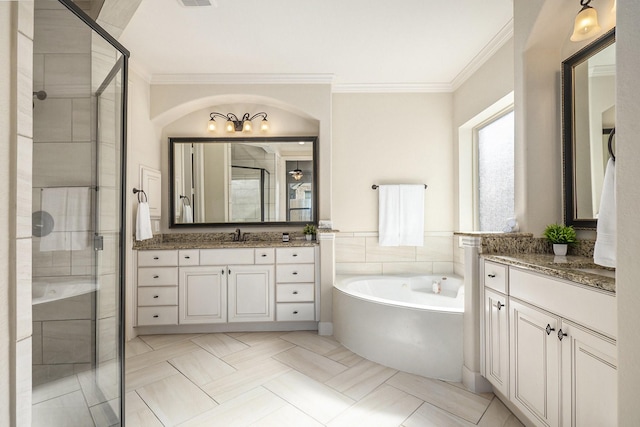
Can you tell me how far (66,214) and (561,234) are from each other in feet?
8.42

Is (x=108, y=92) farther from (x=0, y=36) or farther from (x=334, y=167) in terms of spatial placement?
(x=334, y=167)

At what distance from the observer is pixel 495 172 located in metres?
2.76

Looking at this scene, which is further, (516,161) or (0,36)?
(516,161)

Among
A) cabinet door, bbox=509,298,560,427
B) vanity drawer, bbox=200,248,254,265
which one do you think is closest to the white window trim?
cabinet door, bbox=509,298,560,427

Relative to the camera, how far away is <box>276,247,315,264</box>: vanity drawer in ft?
9.25

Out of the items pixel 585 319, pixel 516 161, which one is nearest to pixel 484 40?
pixel 516 161

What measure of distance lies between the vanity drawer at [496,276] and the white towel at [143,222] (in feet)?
9.43

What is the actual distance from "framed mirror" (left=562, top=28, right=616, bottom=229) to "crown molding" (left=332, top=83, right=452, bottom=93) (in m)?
1.47

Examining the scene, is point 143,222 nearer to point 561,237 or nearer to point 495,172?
point 561,237

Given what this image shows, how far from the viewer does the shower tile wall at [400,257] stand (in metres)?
3.23

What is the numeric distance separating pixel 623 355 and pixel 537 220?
3.87 feet

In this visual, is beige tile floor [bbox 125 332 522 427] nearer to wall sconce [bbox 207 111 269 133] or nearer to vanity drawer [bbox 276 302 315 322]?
vanity drawer [bbox 276 302 315 322]

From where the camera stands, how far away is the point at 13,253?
84cm

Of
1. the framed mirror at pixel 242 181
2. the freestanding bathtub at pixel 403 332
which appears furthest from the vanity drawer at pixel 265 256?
the freestanding bathtub at pixel 403 332
